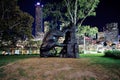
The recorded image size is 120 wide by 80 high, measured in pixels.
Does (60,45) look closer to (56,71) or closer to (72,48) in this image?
(72,48)

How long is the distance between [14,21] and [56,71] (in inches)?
562

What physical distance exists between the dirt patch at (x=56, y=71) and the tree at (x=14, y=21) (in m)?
11.7

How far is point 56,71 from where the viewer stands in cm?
1029

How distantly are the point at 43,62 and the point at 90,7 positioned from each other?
73.7 ft

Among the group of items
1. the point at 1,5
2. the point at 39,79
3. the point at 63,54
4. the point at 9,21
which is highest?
the point at 1,5

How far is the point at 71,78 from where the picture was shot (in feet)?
31.8

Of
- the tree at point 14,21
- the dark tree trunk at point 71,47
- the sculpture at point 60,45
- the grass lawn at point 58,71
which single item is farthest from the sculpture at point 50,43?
the tree at point 14,21

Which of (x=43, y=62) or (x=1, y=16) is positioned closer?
(x=43, y=62)

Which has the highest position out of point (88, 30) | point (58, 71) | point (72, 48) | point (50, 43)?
point (88, 30)

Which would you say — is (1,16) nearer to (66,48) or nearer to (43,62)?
(66,48)

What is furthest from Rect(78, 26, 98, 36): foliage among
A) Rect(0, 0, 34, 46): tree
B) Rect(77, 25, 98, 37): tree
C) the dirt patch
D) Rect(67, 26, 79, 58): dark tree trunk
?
the dirt patch

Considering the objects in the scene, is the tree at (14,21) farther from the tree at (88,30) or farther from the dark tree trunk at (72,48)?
the tree at (88,30)

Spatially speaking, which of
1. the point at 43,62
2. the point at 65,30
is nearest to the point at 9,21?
the point at 65,30

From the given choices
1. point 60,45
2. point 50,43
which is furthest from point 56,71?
point 60,45
